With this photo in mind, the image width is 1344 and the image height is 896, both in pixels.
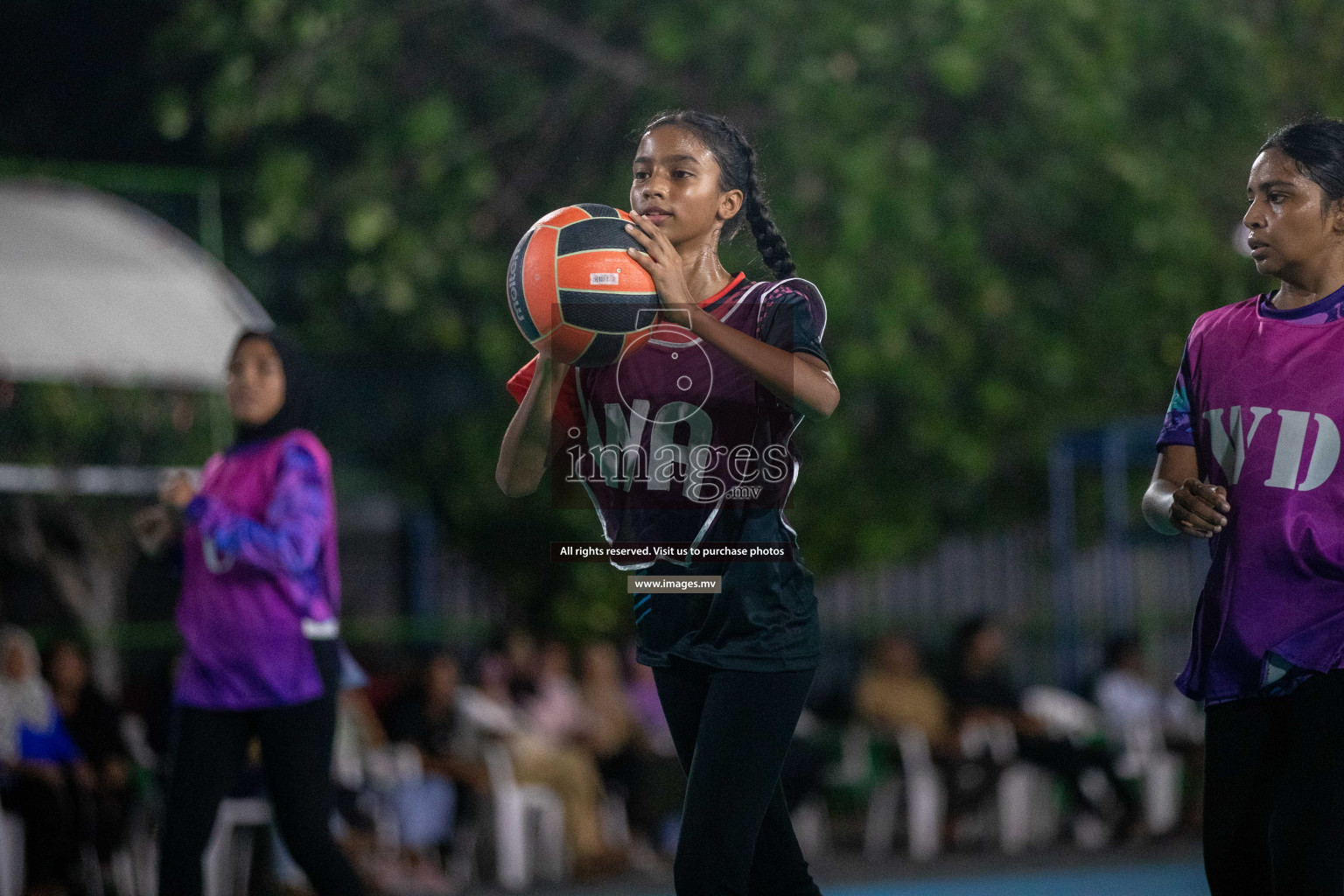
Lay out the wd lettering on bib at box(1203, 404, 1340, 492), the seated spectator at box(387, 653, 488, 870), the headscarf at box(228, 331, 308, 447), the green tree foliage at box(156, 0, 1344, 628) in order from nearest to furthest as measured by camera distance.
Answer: the wd lettering on bib at box(1203, 404, 1340, 492), the headscarf at box(228, 331, 308, 447), the seated spectator at box(387, 653, 488, 870), the green tree foliage at box(156, 0, 1344, 628)

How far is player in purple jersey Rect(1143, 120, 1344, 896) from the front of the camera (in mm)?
3398

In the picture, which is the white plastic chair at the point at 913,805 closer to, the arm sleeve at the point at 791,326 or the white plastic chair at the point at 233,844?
the white plastic chair at the point at 233,844

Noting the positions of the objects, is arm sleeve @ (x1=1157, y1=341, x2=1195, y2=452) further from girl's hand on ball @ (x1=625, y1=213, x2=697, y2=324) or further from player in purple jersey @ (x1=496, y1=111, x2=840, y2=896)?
girl's hand on ball @ (x1=625, y1=213, x2=697, y2=324)

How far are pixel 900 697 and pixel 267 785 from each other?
6.36 m

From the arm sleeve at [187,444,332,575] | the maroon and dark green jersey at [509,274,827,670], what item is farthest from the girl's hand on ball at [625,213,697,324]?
the arm sleeve at [187,444,332,575]

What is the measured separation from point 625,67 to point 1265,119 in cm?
505

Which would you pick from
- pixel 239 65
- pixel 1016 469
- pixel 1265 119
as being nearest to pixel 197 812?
pixel 239 65

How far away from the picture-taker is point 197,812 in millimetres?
4586

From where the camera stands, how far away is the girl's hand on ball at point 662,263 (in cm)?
325

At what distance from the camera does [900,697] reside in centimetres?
1052

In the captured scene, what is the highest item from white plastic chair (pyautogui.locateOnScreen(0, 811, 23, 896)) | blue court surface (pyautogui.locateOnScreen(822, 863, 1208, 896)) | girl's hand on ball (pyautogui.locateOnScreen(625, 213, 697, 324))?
girl's hand on ball (pyautogui.locateOnScreen(625, 213, 697, 324))

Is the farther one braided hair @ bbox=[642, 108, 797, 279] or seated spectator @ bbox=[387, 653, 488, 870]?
seated spectator @ bbox=[387, 653, 488, 870]

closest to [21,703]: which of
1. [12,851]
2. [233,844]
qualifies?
[12,851]

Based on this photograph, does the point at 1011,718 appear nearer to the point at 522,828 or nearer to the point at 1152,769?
the point at 1152,769
